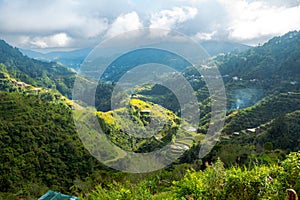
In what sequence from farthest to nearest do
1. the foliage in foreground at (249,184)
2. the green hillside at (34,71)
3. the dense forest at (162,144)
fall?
the green hillside at (34,71)
the dense forest at (162,144)
the foliage in foreground at (249,184)

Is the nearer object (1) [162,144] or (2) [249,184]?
(2) [249,184]

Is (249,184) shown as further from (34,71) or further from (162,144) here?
(34,71)

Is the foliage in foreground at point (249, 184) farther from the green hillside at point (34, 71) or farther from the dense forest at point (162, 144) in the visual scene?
the green hillside at point (34, 71)

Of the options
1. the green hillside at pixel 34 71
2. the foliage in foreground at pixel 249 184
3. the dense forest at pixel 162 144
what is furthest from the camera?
the green hillside at pixel 34 71

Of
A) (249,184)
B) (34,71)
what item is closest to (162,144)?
(249,184)

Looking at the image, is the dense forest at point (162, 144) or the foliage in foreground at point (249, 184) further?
the dense forest at point (162, 144)

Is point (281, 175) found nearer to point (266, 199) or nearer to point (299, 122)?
point (266, 199)

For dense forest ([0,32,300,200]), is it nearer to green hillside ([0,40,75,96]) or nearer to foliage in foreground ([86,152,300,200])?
foliage in foreground ([86,152,300,200])

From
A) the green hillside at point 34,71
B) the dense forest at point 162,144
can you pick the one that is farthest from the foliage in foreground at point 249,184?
the green hillside at point 34,71

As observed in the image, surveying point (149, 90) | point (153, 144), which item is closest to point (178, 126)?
point (153, 144)

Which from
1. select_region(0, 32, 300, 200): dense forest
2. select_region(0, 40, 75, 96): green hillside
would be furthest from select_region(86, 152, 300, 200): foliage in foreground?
select_region(0, 40, 75, 96): green hillside

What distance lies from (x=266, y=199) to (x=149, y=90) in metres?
66.4

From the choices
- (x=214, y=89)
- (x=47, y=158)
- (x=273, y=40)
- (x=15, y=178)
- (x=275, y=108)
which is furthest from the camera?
(x=273, y=40)

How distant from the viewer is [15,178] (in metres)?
21.9
